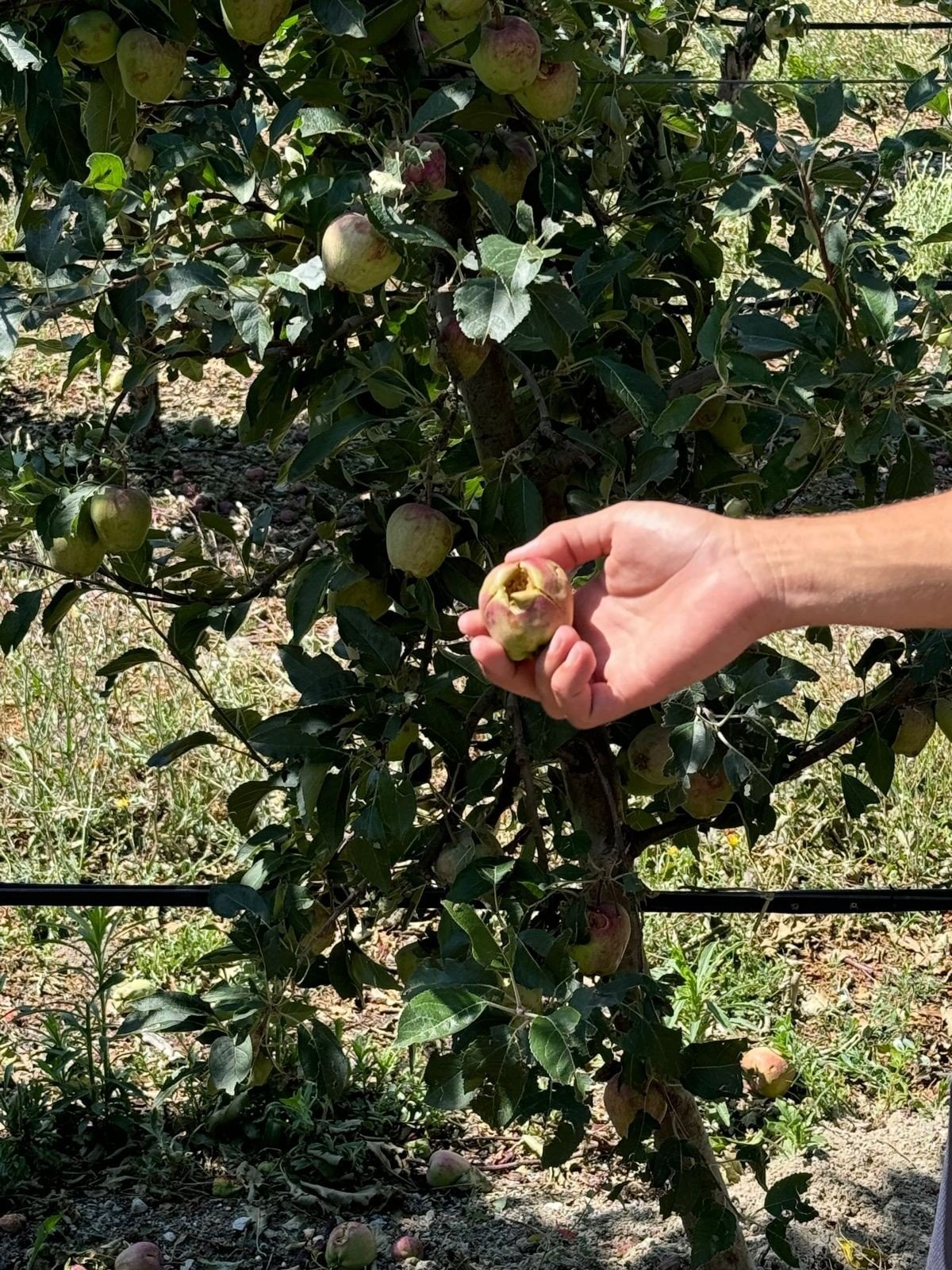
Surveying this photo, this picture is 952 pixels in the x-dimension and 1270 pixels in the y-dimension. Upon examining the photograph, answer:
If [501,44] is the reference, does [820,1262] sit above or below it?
below

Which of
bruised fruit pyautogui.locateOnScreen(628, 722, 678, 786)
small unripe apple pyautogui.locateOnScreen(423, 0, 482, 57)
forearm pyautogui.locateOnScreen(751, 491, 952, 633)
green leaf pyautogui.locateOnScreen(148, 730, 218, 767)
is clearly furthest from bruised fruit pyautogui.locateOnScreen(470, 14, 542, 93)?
green leaf pyautogui.locateOnScreen(148, 730, 218, 767)

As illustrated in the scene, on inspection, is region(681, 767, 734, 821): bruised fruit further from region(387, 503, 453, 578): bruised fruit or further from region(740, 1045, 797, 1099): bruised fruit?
region(740, 1045, 797, 1099): bruised fruit

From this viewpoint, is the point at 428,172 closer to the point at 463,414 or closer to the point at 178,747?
the point at 463,414

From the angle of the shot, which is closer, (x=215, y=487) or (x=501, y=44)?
(x=501, y=44)

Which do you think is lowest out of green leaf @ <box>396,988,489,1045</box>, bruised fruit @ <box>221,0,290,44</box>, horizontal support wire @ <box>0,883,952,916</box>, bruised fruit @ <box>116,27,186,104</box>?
green leaf @ <box>396,988,489,1045</box>

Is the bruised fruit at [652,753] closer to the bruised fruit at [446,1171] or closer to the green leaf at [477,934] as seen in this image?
the green leaf at [477,934]

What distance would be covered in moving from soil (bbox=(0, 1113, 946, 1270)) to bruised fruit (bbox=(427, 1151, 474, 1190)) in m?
0.03

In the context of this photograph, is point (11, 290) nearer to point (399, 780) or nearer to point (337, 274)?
point (337, 274)

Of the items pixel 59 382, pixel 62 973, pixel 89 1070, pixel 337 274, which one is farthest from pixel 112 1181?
pixel 59 382

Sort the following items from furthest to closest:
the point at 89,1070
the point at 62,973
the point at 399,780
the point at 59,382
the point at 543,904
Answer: the point at 59,382 → the point at 62,973 → the point at 89,1070 → the point at 543,904 → the point at 399,780

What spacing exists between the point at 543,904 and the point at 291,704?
1.78 metres

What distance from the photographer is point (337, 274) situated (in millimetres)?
1303

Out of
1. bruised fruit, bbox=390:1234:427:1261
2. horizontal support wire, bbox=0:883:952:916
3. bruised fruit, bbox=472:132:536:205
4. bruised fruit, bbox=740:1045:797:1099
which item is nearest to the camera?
bruised fruit, bbox=472:132:536:205

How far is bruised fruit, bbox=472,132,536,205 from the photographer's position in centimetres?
146
